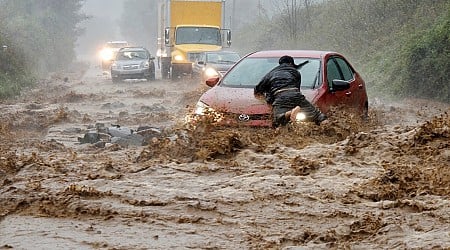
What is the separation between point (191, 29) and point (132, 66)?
3246 millimetres

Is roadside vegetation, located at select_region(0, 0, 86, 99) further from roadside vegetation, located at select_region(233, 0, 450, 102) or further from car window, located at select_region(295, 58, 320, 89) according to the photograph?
car window, located at select_region(295, 58, 320, 89)

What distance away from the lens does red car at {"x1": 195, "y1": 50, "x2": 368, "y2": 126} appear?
9328mm

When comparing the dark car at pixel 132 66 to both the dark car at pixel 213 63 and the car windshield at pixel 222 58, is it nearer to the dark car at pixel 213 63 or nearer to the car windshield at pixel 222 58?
the dark car at pixel 213 63

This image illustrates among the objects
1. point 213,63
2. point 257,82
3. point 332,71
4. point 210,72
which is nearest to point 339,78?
point 332,71

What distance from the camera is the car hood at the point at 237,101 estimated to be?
30.7 feet

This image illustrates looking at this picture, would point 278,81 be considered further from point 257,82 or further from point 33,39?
point 33,39

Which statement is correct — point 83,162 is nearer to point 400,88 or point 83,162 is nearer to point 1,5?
point 400,88

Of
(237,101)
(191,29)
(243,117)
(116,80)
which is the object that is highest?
(191,29)

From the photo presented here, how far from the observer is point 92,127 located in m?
14.7

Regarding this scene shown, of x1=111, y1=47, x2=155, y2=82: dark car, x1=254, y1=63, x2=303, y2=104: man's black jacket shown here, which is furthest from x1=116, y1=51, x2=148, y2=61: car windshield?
x1=254, y1=63, x2=303, y2=104: man's black jacket

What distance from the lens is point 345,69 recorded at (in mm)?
11680

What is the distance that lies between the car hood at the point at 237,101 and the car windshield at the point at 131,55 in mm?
22382

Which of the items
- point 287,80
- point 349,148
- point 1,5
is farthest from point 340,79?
point 1,5

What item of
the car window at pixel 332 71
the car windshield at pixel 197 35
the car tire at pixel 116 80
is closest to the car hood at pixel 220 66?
the car windshield at pixel 197 35
